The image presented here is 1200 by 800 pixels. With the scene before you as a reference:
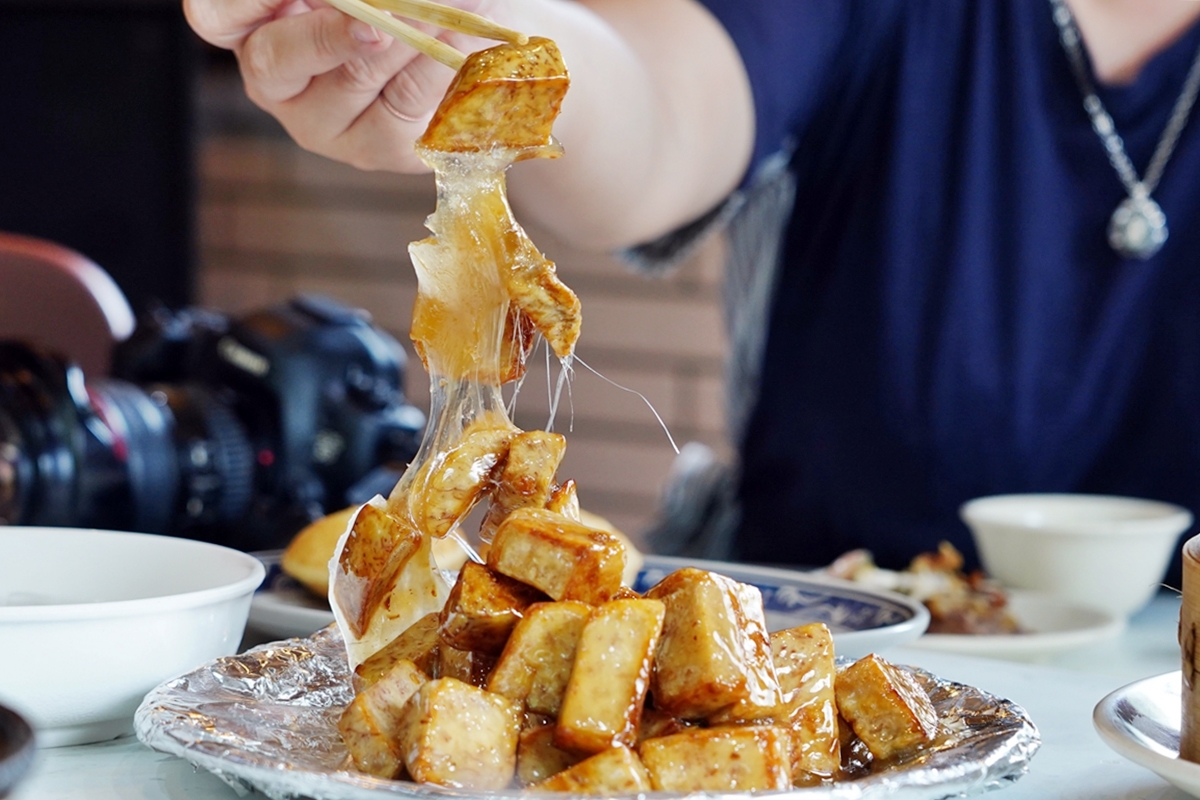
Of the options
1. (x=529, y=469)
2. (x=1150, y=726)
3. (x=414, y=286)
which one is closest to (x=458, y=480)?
(x=529, y=469)

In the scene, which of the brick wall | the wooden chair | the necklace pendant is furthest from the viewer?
the brick wall

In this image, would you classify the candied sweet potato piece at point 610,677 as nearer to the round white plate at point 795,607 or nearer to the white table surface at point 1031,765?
the white table surface at point 1031,765

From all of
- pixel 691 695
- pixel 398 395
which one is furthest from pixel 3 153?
pixel 691 695

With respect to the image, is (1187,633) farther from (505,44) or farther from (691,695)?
(505,44)

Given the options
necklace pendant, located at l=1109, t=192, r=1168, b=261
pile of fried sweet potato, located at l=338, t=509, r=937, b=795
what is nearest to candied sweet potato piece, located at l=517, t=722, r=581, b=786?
pile of fried sweet potato, located at l=338, t=509, r=937, b=795

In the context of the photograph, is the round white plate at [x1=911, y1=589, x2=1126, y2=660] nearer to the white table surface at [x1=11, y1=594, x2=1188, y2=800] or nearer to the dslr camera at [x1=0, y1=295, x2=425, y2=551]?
the white table surface at [x1=11, y1=594, x2=1188, y2=800]
